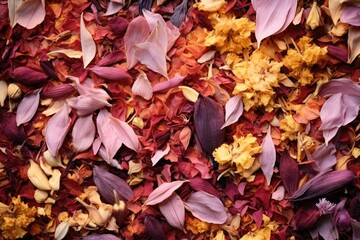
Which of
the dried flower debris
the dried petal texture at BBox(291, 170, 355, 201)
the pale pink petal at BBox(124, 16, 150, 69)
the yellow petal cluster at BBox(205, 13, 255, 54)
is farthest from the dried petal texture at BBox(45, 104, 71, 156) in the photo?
the dried petal texture at BBox(291, 170, 355, 201)

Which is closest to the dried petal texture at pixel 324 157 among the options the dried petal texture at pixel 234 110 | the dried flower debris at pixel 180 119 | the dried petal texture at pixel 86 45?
the dried flower debris at pixel 180 119

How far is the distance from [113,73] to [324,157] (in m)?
0.30

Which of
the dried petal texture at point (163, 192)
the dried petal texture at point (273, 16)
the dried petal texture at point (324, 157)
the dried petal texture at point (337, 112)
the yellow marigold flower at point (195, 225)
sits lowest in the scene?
the yellow marigold flower at point (195, 225)

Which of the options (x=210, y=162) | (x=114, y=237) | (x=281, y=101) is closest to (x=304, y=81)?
(x=281, y=101)

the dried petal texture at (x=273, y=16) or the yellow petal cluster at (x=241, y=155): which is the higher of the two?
the dried petal texture at (x=273, y=16)

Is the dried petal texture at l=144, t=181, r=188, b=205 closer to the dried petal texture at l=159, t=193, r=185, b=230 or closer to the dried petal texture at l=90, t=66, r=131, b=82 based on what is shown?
the dried petal texture at l=159, t=193, r=185, b=230

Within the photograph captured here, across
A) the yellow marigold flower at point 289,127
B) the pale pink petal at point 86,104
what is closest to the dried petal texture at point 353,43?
the yellow marigold flower at point 289,127

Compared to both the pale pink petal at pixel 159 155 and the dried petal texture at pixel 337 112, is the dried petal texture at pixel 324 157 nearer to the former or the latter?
the dried petal texture at pixel 337 112

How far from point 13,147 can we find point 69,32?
183mm

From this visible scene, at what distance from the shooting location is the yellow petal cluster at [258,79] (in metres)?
0.76

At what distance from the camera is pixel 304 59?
2.46 feet

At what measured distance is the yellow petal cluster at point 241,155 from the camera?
76 centimetres

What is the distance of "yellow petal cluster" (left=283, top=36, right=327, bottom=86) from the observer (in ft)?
2.46

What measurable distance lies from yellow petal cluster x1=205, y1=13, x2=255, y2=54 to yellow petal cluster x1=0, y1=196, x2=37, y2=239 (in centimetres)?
34
